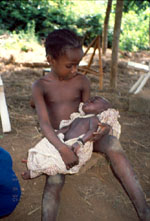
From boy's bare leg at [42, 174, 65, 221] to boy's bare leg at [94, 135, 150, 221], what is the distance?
0.38 metres

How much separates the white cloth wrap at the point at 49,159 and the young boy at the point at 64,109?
0.04 metres

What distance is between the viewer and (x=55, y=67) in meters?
2.04

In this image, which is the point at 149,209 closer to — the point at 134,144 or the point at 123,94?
the point at 134,144

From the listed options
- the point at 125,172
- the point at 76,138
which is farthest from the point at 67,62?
the point at 125,172

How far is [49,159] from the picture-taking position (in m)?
1.89

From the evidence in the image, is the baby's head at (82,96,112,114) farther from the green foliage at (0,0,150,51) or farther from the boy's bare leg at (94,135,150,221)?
the green foliage at (0,0,150,51)

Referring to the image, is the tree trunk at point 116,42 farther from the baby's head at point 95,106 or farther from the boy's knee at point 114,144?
the boy's knee at point 114,144

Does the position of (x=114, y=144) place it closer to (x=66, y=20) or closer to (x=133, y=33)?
(x=66, y=20)

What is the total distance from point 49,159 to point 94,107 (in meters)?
0.53

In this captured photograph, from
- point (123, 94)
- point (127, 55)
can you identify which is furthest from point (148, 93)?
point (127, 55)

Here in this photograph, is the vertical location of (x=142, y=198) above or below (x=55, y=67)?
below

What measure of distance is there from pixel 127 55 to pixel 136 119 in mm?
6731

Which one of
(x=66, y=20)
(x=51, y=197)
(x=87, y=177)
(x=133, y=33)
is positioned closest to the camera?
(x=51, y=197)

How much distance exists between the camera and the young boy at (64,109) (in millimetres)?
1834
